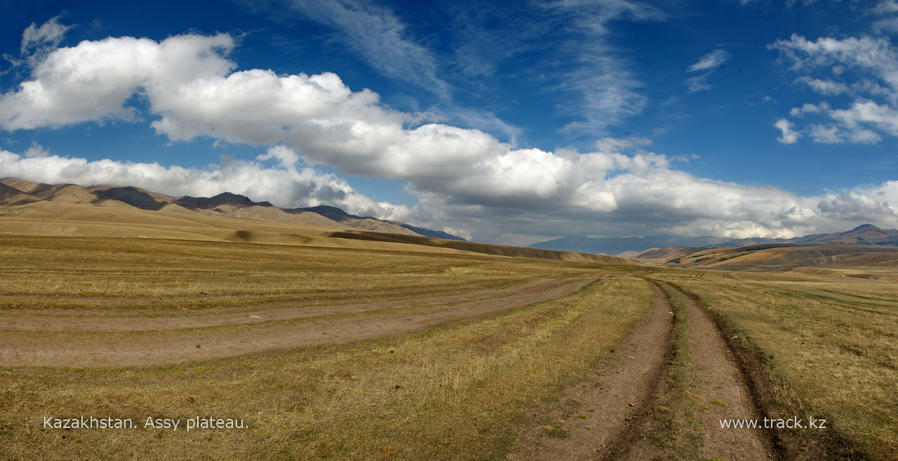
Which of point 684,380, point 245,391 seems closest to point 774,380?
point 684,380

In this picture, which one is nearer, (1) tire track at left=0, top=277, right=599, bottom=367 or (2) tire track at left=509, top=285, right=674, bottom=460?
(2) tire track at left=509, top=285, right=674, bottom=460

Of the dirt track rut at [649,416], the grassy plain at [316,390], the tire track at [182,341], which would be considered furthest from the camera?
the tire track at [182,341]

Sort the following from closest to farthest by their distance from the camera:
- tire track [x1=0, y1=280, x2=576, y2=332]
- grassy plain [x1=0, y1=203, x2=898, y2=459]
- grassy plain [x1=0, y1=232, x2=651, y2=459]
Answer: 1. grassy plain [x1=0, y1=232, x2=651, y2=459]
2. grassy plain [x1=0, y1=203, x2=898, y2=459]
3. tire track [x1=0, y1=280, x2=576, y2=332]

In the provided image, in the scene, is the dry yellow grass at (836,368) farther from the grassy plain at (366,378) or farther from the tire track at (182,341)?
the tire track at (182,341)

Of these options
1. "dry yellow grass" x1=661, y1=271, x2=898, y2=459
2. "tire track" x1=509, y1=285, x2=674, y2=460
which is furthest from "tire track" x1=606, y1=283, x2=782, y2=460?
"dry yellow grass" x1=661, y1=271, x2=898, y2=459

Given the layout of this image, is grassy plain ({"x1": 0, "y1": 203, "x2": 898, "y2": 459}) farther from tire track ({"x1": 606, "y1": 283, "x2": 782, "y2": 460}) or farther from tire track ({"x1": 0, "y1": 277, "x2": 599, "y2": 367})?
tire track ({"x1": 606, "y1": 283, "x2": 782, "y2": 460})

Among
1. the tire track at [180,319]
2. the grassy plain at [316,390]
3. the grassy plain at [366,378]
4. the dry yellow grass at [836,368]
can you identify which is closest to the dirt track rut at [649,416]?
the grassy plain at [366,378]

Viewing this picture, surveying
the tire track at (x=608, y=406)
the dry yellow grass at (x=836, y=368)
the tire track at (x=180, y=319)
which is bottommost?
the tire track at (x=180, y=319)

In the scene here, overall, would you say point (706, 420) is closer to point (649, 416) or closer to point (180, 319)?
point (649, 416)

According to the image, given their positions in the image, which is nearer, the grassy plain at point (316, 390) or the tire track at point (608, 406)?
the grassy plain at point (316, 390)

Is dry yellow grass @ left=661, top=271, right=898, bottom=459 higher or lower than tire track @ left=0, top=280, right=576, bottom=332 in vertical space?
higher

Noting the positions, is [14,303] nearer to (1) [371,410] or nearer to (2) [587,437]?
(1) [371,410]

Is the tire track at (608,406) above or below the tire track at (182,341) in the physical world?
above

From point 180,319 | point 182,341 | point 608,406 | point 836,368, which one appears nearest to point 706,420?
point 608,406
